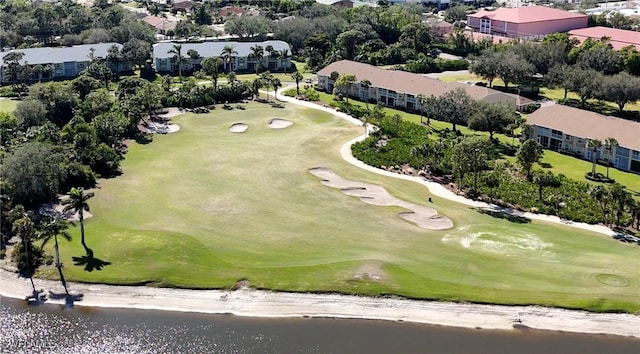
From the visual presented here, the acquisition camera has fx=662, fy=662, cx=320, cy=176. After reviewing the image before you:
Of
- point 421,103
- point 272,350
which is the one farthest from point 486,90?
point 272,350

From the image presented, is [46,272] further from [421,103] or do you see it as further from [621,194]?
[421,103]

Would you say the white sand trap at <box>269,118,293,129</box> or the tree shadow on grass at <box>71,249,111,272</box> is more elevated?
the white sand trap at <box>269,118,293,129</box>

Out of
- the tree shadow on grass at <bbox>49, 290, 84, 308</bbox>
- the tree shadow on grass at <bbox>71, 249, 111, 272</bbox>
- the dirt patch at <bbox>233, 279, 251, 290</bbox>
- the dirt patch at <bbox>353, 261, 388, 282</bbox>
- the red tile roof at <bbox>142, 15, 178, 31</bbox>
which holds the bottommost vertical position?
the tree shadow on grass at <bbox>49, 290, 84, 308</bbox>

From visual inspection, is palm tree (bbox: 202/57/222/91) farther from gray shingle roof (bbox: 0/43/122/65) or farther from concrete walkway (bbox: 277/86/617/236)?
concrete walkway (bbox: 277/86/617/236)

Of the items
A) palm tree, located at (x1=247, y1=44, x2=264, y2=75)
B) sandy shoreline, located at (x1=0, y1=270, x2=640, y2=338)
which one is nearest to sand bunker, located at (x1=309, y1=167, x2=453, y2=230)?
sandy shoreline, located at (x1=0, y1=270, x2=640, y2=338)

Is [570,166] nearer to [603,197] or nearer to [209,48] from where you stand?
[603,197]

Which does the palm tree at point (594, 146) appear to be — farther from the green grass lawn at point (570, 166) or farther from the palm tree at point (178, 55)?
the palm tree at point (178, 55)

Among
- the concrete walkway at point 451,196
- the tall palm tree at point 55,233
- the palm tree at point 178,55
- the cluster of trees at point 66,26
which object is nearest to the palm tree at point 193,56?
the palm tree at point 178,55
